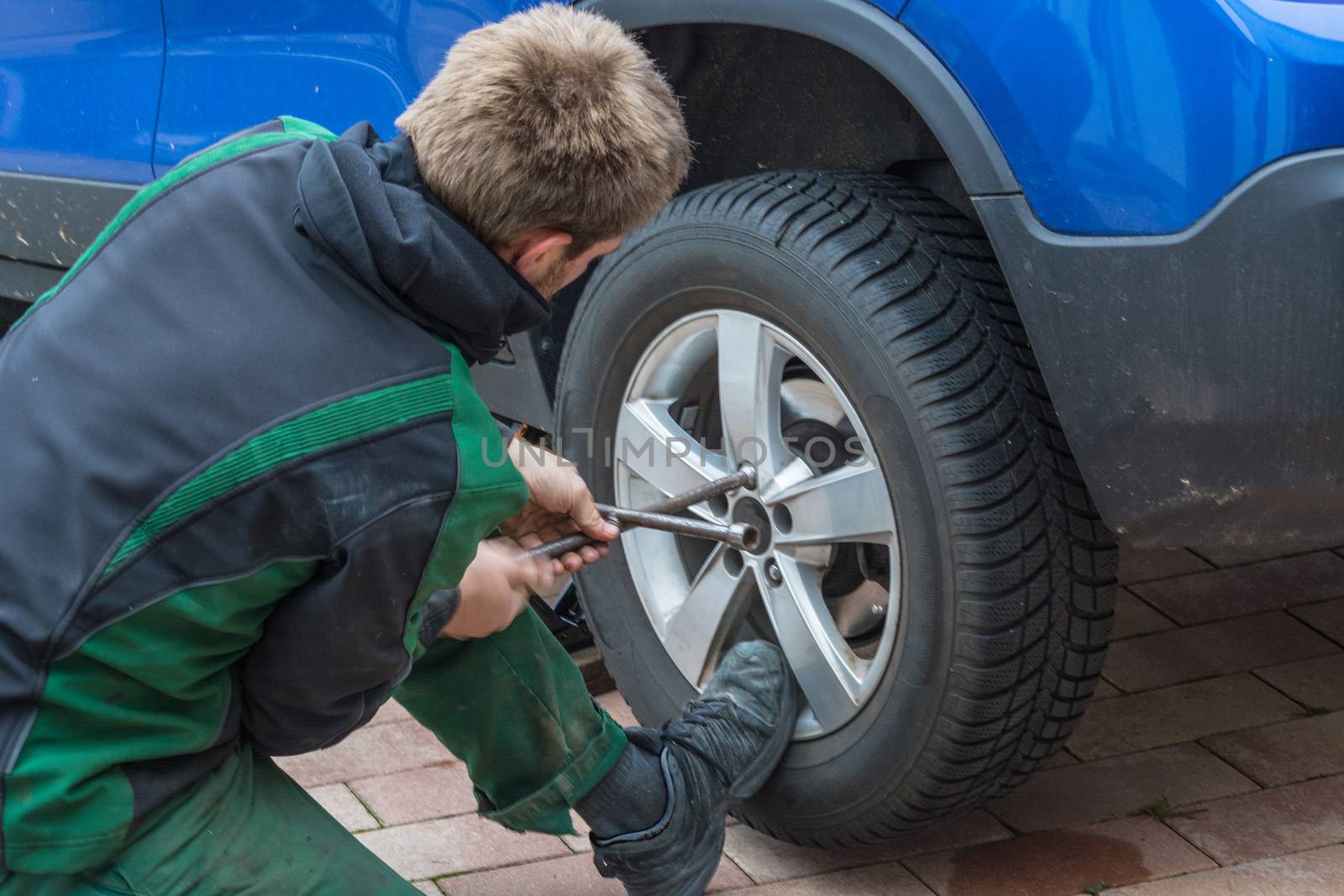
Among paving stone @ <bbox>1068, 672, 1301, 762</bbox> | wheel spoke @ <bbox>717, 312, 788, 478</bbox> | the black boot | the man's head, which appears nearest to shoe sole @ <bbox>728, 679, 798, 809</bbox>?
the black boot

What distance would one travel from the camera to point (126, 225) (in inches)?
62.7

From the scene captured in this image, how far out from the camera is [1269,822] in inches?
89.4

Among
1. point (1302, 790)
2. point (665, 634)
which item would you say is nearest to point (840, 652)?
point (665, 634)

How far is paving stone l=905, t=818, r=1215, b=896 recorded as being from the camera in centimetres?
214

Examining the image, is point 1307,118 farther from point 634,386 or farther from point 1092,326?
point 634,386

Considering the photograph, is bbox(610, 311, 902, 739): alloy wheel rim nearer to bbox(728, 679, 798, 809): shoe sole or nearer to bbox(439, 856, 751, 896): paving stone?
bbox(728, 679, 798, 809): shoe sole

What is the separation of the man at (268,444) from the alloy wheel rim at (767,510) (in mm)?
519

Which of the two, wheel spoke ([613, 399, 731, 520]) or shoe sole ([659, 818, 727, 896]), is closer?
shoe sole ([659, 818, 727, 896])

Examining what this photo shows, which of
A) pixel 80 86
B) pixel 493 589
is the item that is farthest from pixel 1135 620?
pixel 80 86

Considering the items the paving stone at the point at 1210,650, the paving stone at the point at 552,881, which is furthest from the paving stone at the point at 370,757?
the paving stone at the point at 1210,650

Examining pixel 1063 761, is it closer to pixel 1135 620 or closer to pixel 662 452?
pixel 1135 620

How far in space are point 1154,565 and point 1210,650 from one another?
37 centimetres

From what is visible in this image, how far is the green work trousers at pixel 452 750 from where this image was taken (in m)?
1.60

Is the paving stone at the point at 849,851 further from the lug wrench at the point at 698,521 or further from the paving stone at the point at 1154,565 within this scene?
the paving stone at the point at 1154,565
